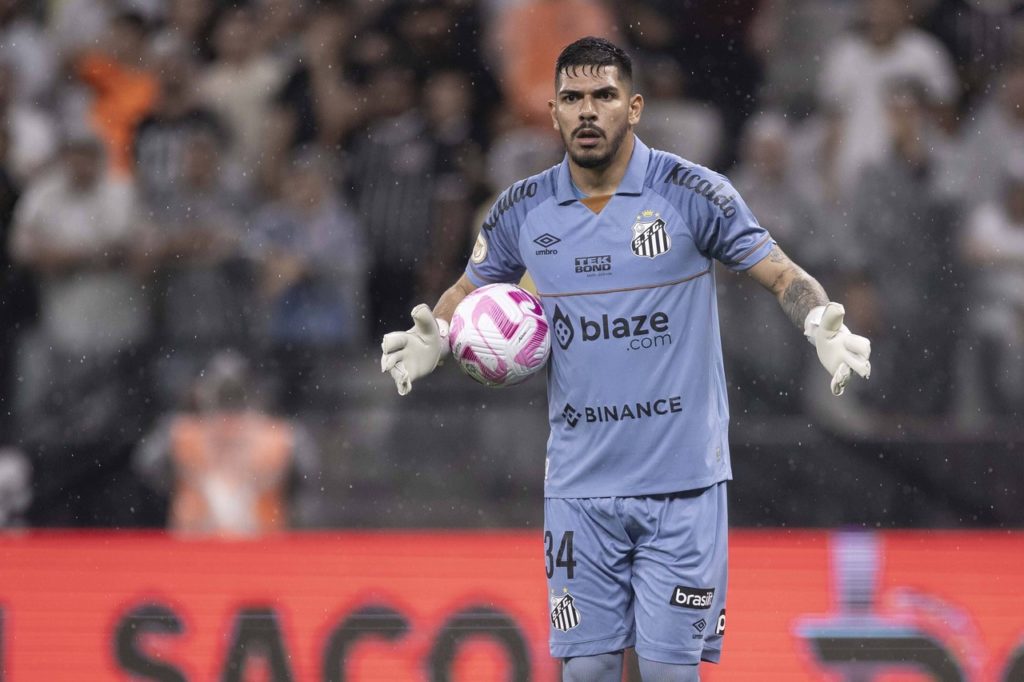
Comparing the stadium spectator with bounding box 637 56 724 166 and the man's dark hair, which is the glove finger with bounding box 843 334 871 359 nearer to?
the man's dark hair

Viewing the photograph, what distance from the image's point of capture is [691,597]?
4004mm

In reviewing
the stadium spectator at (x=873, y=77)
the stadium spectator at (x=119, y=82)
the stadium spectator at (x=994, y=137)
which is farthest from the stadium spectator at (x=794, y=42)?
the stadium spectator at (x=119, y=82)

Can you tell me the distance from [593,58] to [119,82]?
611cm

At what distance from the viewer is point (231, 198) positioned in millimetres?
8906

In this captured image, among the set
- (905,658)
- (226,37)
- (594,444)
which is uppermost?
(226,37)

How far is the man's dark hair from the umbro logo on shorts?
1.35 m

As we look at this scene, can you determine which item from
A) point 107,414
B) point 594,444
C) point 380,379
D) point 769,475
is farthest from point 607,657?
point 107,414

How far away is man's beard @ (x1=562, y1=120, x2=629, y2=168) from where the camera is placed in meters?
4.06

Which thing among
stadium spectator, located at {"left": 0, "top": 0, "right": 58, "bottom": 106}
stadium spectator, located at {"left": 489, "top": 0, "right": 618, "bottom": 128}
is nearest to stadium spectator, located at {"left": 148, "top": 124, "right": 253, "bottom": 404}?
stadium spectator, located at {"left": 0, "top": 0, "right": 58, "bottom": 106}

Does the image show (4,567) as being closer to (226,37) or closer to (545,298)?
(545,298)

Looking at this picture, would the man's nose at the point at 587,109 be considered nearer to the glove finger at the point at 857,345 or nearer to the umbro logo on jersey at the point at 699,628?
the glove finger at the point at 857,345

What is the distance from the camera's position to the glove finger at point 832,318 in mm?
3791

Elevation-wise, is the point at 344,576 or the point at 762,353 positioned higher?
the point at 762,353

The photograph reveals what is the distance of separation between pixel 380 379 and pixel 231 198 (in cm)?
154
